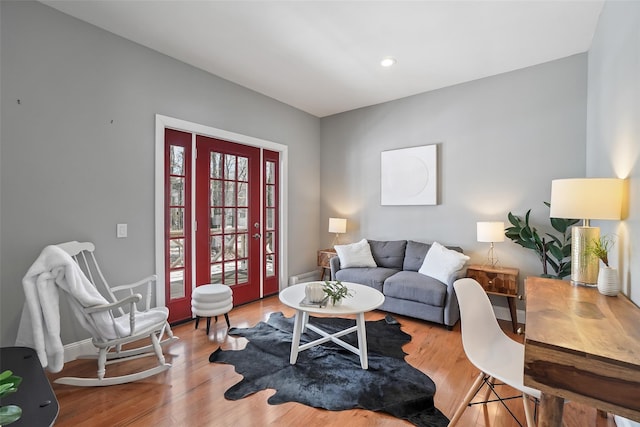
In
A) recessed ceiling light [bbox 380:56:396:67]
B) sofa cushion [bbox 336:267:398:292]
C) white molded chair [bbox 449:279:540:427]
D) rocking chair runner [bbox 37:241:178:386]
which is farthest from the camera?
sofa cushion [bbox 336:267:398:292]

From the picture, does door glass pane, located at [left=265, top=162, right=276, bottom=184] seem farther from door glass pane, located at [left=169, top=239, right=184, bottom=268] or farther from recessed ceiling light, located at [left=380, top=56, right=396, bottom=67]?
recessed ceiling light, located at [left=380, top=56, right=396, bottom=67]

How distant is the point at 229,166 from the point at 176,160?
0.67 meters

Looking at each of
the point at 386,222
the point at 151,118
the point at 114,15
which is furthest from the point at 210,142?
the point at 386,222

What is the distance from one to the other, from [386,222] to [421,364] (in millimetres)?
2273

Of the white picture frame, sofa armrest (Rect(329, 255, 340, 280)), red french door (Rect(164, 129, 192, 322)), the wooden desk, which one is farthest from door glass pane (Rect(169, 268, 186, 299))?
the wooden desk

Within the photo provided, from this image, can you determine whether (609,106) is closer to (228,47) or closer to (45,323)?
(228,47)

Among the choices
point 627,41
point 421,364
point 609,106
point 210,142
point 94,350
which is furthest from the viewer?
point 210,142

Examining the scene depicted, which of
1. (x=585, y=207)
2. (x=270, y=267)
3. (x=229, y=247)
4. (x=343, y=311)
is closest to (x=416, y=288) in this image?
(x=343, y=311)

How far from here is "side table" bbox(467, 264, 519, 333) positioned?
307 cm

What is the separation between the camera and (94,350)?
8.42 feet

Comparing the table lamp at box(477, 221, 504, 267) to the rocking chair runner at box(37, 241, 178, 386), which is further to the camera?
the table lamp at box(477, 221, 504, 267)

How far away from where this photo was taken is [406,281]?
3344mm

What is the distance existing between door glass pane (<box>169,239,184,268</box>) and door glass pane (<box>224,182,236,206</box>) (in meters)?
0.74

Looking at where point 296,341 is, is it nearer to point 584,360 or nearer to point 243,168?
point 584,360
